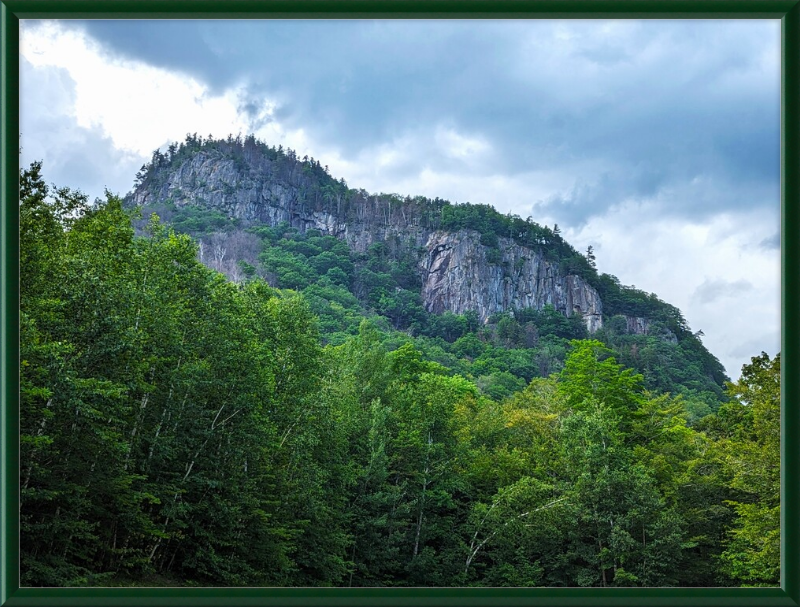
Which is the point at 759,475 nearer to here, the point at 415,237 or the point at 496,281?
the point at 496,281

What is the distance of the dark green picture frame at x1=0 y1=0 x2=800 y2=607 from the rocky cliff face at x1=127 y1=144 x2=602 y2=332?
20538mm

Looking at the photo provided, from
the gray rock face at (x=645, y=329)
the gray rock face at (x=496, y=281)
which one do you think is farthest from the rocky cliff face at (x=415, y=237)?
the gray rock face at (x=645, y=329)

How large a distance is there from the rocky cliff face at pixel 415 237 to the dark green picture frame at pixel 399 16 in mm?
20538

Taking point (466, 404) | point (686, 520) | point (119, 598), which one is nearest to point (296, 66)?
point (466, 404)

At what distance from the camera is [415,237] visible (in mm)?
24812

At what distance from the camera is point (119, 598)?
5.11 feet

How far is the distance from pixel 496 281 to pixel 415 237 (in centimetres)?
325

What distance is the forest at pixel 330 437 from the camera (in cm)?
723

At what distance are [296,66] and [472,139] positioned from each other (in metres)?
7.61

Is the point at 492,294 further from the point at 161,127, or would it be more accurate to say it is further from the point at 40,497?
the point at 40,497

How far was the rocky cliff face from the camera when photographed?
2292cm

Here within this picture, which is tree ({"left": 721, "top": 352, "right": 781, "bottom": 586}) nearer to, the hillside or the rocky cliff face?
the hillside

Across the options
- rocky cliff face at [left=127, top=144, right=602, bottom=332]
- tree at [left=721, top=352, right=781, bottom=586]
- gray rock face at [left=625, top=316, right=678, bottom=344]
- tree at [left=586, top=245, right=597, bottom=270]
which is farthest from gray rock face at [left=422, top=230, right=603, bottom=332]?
tree at [left=721, top=352, right=781, bottom=586]

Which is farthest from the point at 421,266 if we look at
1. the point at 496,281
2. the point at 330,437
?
the point at 330,437
